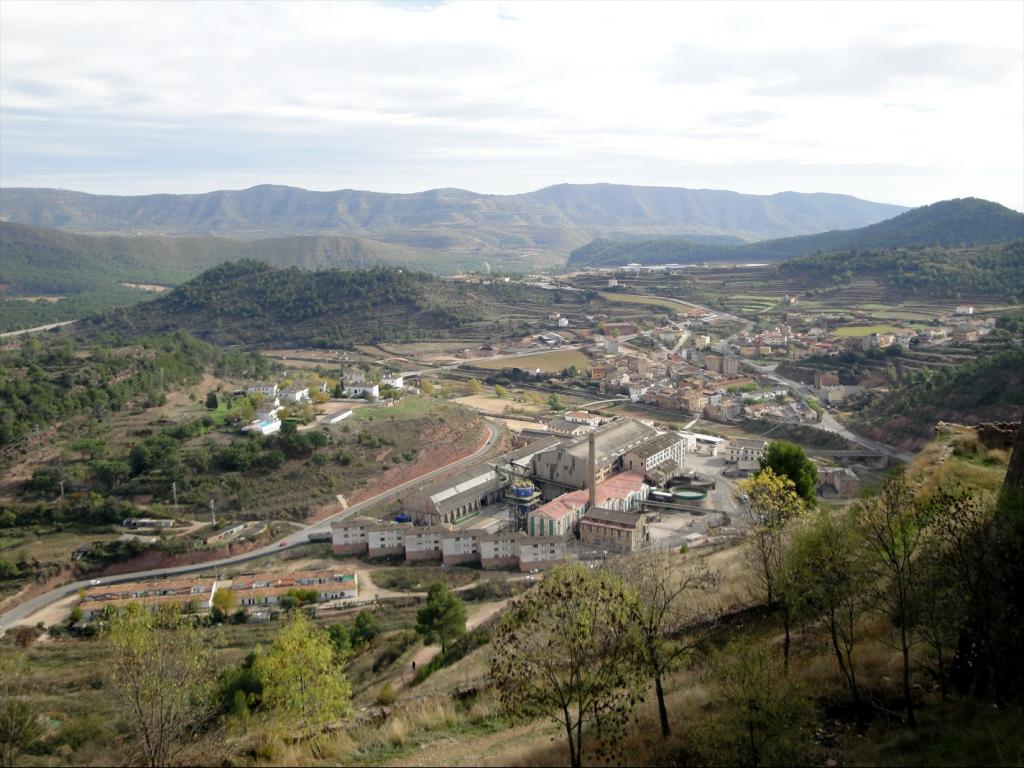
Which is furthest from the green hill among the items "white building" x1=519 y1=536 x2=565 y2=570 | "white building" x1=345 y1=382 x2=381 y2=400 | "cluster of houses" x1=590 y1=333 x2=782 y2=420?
"white building" x1=519 y1=536 x2=565 y2=570

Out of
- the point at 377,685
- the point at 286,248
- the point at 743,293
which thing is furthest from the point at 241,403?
the point at 286,248

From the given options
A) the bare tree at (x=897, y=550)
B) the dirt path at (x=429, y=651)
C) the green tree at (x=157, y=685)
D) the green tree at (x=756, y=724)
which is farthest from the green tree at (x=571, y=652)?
the dirt path at (x=429, y=651)

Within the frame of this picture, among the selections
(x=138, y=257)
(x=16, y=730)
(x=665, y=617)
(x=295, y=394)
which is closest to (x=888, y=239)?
(x=295, y=394)

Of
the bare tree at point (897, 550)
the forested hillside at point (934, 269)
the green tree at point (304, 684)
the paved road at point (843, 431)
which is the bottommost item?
the paved road at point (843, 431)

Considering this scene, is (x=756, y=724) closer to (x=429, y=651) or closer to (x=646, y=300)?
(x=429, y=651)

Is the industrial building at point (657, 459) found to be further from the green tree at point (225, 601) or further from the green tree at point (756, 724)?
the green tree at point (756, 724)
